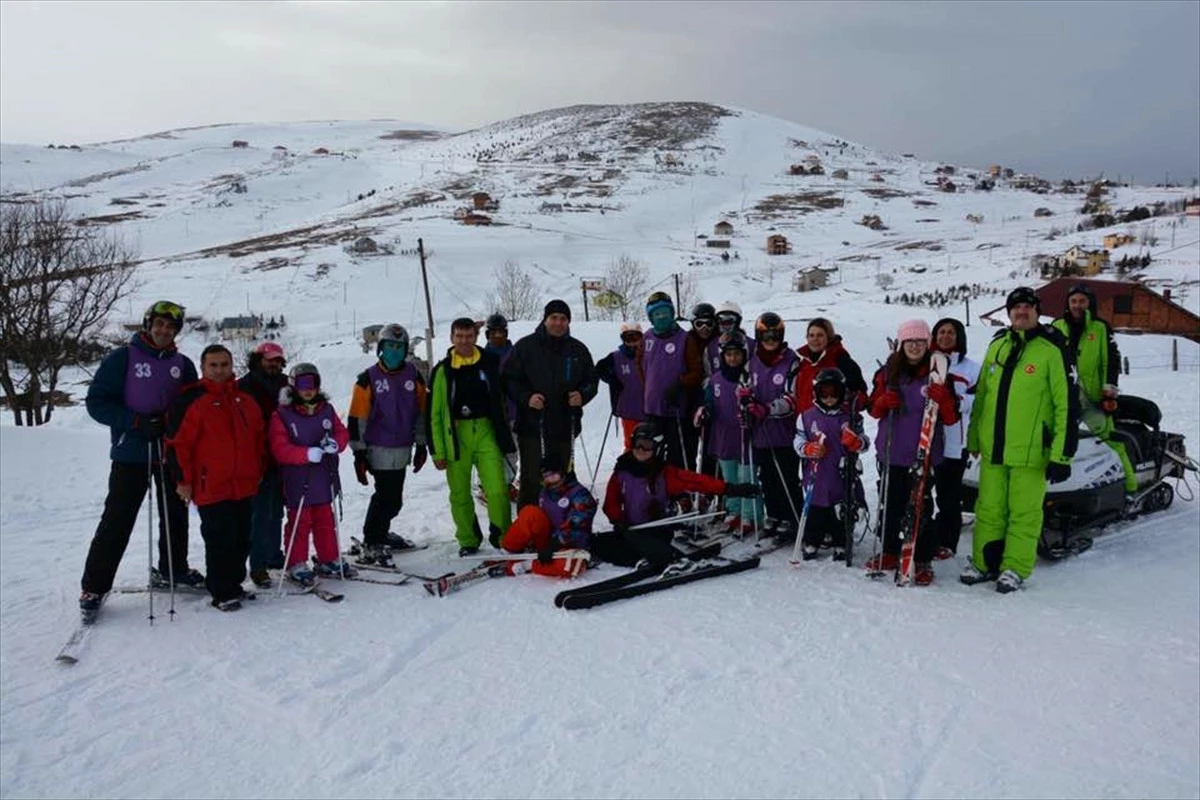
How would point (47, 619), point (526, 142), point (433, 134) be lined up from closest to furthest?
point (47, 619) → point (526, 142) → point (433, 134)

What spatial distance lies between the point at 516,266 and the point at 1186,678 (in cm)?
5411

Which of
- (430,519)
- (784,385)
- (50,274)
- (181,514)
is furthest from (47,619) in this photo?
(50,274)

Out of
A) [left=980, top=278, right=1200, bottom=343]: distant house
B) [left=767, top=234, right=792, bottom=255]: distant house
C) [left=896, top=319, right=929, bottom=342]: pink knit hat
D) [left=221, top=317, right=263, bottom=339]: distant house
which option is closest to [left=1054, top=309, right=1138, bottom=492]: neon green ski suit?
[left=896, top=319, right=929, bottom=342]: pink knit hat

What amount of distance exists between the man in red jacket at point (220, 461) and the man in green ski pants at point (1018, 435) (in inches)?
190

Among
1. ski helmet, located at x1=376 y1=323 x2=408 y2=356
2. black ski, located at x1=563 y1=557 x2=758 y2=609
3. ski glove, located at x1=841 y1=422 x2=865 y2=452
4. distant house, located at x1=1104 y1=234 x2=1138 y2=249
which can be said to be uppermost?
distant house, located at x1=1104 y1=234 x2=1138 y2=249

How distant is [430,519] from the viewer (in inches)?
294

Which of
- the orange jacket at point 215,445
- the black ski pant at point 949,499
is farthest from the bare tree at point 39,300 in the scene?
the black ski pant at point 949,499

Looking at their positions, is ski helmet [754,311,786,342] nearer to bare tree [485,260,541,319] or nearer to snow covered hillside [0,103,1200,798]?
snow covered hillside [0,103,1200,798]

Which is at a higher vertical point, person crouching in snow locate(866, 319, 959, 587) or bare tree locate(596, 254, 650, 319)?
bare tree locate(596, 254, 650, 319)

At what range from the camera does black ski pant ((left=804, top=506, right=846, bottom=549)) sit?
5871 mm

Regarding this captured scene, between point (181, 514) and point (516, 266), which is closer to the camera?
point (181, 514)

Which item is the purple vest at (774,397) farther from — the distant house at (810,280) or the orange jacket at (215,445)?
the distant house at (810,280)

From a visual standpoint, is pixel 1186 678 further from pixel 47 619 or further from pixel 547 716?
pixel 47 619

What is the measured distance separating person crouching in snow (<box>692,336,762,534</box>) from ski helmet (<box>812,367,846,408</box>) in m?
0.62
